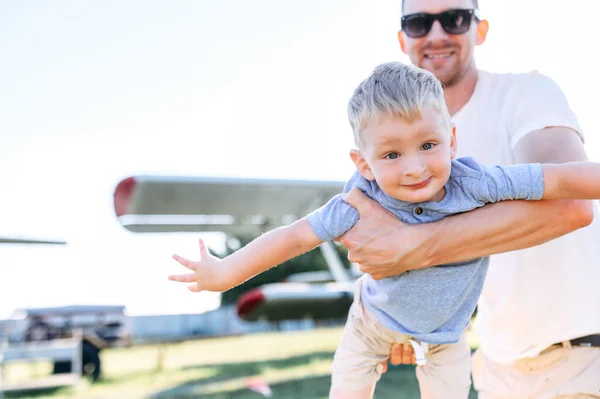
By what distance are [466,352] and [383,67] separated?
2.94 ft

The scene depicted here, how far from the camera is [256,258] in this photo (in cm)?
157

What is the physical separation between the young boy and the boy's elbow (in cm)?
9

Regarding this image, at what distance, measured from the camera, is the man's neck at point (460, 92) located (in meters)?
2.11

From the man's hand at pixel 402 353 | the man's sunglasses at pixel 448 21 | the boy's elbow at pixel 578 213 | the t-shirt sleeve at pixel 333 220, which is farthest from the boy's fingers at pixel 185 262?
the man's sunglasses at pixel 448 21

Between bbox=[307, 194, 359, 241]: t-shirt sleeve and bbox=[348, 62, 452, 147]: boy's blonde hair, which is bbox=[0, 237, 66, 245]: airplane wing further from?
bbox=[348, 62, 452, 147]: boy's blonde hair

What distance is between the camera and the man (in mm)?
1904

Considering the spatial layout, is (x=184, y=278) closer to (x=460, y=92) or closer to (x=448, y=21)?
(x=460, y=92)

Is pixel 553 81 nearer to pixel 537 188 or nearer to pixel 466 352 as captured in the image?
pixel 537 188

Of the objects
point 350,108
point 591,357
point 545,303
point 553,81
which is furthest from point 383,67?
point 591,357

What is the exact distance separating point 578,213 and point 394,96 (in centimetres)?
58

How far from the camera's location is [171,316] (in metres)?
26.6

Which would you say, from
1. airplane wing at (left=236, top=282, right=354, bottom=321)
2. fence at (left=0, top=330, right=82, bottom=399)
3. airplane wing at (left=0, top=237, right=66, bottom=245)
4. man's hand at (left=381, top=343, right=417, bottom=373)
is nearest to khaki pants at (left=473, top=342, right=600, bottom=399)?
man's hand at (left=381, top=343, right=417, bottom=373)

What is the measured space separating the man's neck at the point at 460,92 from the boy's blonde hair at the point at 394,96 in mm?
630

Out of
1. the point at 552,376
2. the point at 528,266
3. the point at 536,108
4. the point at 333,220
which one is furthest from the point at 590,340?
the point at 333,220
